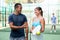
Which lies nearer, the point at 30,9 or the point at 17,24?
the point at 17,24

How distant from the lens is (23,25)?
406cm

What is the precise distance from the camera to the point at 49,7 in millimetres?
17406

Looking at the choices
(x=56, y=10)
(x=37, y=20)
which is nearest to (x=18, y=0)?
(x=56, y=10)

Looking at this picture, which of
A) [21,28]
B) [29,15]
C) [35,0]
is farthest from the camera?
[35,0]

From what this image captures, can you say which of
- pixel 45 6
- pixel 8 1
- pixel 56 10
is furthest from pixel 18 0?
pixel 56 10

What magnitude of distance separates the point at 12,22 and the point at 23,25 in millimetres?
205

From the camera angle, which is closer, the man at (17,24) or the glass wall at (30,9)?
the man at (17,24)

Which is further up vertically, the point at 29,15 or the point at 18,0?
the point at 18,0

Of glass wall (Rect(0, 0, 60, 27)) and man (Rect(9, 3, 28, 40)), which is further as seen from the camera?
glass wall (Rect(0, 0, 60, 27))

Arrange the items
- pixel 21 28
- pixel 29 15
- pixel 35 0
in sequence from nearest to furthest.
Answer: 1. pixel 21 28
2. pixel 29 15
3. pixel 35 0

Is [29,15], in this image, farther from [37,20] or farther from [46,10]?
[37,20]

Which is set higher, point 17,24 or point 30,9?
point 30,9

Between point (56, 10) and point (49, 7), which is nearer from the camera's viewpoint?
point (49, 7)

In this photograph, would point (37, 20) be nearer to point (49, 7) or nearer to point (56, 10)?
point (49, 7)
